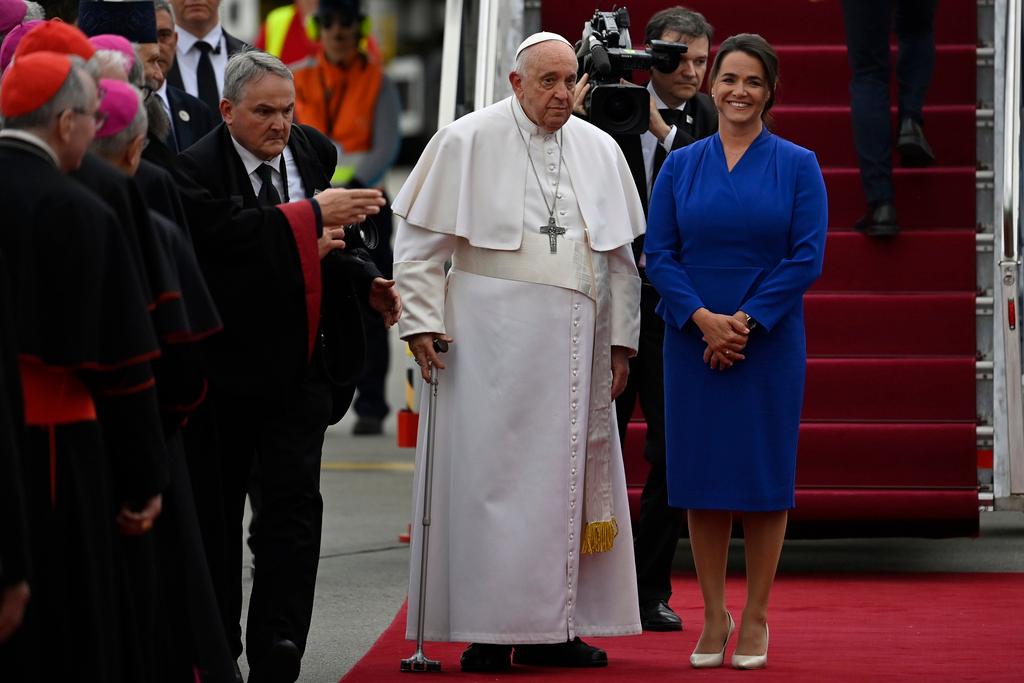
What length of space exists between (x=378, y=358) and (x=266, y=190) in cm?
732

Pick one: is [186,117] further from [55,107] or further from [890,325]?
[890,325]

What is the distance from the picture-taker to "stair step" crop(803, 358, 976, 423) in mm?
8219

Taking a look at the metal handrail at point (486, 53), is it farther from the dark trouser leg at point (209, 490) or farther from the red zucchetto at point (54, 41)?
the red zucchetto at point (54, 41)

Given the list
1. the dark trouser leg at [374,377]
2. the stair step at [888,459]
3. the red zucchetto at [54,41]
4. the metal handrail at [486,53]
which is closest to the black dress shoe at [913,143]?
the stair step at [888,459]

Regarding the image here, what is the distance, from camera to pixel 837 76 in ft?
31.3

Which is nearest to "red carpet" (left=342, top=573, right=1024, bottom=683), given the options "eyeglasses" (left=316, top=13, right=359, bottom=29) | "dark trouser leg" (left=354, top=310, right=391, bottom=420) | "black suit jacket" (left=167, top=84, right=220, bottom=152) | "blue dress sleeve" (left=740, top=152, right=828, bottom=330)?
"blue dress sleeve" (left=740, top=152, right=828, bottom=330)

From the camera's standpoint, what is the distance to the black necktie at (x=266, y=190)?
596 centimetres

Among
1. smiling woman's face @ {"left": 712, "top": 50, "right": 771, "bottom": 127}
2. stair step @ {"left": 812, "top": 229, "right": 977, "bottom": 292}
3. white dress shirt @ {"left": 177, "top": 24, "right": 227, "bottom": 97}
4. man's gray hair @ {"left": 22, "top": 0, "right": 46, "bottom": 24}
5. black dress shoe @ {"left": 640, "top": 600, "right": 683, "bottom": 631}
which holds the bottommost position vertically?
black dress shoe @ {"left": 640, "top": 600, "right": 683, "bottom": 631}

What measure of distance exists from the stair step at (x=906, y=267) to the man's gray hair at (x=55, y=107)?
496 centimetres

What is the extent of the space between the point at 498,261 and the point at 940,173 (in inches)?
130

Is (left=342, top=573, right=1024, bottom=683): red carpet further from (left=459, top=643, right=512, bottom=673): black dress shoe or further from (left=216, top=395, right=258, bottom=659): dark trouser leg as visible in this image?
(left=216, top=395, right=258, bottom=659): dark trouser leg

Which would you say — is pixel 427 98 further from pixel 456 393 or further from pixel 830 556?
pixel 456 393

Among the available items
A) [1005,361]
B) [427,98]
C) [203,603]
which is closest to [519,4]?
[1005,361]

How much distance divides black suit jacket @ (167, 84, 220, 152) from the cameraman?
4.04ft
